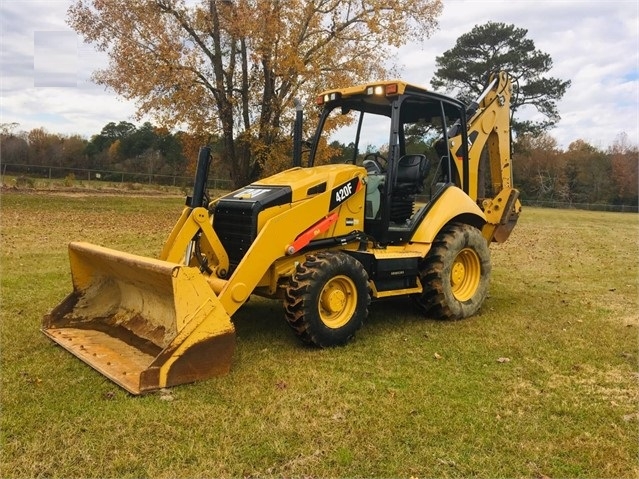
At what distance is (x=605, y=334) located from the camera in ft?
20.8

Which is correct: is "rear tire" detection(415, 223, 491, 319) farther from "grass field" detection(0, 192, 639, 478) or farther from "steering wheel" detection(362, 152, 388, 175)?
"steering wheel" detection(362, 152, 388, 175)

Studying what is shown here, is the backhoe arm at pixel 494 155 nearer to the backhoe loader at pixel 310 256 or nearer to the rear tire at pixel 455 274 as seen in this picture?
the backhoe loader at pixel 310 256

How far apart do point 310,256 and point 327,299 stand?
460 mm

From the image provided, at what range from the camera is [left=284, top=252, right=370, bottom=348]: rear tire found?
5125 millimetres

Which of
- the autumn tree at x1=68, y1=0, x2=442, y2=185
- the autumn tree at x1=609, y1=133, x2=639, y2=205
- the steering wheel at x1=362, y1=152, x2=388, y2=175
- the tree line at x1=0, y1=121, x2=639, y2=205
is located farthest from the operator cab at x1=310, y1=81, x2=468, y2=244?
the autumn tree at x1=609, y1=133, x2=639, y2=205

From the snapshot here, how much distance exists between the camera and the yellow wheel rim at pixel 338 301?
5.42 meters

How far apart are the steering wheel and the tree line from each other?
36.0 meters

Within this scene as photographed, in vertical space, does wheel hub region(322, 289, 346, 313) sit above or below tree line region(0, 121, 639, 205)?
below

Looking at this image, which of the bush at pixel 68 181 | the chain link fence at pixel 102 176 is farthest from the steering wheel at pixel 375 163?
the bush at pixel 68 181

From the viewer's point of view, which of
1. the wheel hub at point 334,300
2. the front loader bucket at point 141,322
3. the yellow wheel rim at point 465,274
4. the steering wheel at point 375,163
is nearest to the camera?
the front loader bucket at point 141,322

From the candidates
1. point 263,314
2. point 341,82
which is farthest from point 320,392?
point 341,82

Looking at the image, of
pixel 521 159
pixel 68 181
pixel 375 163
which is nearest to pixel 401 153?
pixel 375 163

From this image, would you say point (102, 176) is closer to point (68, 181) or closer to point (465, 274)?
point (68, 181)

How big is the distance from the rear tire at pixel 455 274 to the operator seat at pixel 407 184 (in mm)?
557
